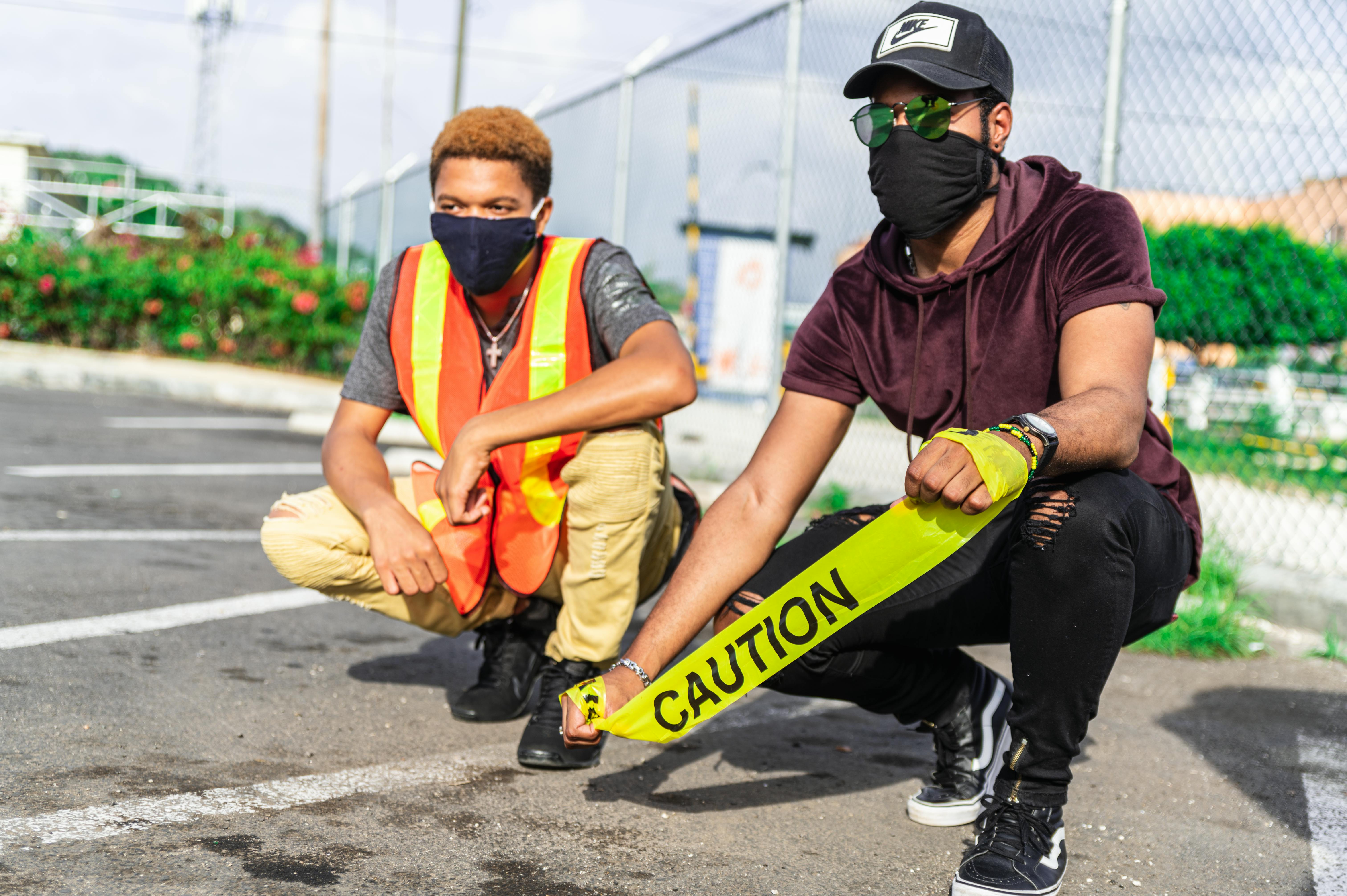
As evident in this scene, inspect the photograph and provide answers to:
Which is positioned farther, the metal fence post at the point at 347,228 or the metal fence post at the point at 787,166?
the metal fence post at the point at 347,228

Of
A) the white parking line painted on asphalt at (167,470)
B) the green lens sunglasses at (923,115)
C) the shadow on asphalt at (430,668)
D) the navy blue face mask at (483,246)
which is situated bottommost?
the shadow on asphalt at (430,668)

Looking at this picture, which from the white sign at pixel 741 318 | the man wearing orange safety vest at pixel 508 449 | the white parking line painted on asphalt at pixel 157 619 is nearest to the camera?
the man wearing orange safety vest at pixel 508 449

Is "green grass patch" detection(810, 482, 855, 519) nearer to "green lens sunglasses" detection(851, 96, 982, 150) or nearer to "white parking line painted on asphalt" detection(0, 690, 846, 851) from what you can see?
"white parking line painted on asphalt" detection(0, 690, 846, 851)

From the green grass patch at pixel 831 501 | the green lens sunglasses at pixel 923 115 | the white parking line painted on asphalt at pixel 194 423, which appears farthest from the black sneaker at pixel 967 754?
the white parking line painted on asphalt at pixel 194 423

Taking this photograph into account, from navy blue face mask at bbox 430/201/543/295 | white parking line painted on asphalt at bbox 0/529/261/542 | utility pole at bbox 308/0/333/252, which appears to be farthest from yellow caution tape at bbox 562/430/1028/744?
utility pole at bbox 308/0/333/252

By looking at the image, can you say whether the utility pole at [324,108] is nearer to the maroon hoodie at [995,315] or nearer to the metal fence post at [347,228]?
the metal fence post at [347,228]

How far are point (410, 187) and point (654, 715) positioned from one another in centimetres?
1203

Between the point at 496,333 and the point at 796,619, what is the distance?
55.6 inches

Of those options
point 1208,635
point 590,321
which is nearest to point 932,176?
point 590,321

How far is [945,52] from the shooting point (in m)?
2.31

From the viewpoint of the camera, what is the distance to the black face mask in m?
2.38

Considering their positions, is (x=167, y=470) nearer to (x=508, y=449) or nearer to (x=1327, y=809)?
(x=508, y=449)

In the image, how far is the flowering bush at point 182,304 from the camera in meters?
14.3

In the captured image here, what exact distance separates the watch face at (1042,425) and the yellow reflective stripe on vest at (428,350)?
5.42 ft
